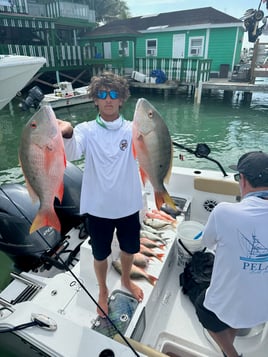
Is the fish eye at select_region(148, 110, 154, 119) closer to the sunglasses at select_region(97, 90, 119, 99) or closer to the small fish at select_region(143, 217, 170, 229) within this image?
the sunglasses at select_region(97, 90, 119, 99)

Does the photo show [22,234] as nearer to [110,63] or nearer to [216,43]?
[110,63]

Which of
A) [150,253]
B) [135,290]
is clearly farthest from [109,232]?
[150,253]

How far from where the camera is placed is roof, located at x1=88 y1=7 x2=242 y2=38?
1609 cm

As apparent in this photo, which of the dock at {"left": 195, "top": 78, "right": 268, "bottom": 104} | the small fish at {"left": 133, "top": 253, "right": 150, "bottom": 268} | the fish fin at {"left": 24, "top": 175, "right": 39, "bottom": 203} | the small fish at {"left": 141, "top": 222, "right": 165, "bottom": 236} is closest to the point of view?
the fish fin at {"left": 24, "top": 175, "right": 39, "bottom": 203}

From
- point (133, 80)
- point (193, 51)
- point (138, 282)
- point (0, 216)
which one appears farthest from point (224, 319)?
point (193, 51)

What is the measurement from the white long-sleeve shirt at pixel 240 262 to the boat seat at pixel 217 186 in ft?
6.19

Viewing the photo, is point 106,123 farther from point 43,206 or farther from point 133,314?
point 133,314

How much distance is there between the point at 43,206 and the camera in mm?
1421

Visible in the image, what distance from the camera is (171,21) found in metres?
17.9

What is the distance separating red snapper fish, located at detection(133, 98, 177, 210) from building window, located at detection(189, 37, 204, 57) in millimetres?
17417

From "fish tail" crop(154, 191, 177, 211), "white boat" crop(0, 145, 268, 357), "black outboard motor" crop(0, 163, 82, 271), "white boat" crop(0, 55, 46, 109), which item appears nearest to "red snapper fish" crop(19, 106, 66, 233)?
"fish tail" crop(154, 191, 177, 211)

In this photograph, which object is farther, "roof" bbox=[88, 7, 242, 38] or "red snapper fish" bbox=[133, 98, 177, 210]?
"roof" bbox=[88, 7, 242, 38]

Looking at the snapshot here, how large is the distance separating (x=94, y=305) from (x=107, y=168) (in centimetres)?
115

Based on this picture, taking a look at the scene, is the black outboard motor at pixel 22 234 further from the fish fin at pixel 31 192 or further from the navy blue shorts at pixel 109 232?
the fish fin at pixel 31 192
